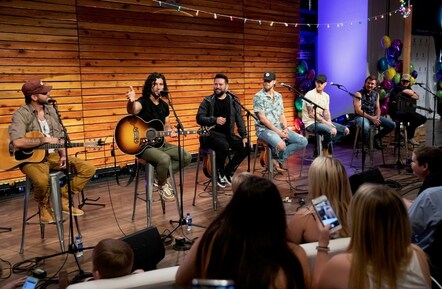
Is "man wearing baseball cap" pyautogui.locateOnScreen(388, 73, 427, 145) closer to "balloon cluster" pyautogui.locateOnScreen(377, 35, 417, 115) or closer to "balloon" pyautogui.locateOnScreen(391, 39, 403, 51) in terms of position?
"balloon cluster" pyautogui.locateOnScreen(377, 35, 417, 115)

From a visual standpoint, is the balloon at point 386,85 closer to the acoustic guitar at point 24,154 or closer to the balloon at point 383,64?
the balloon at point 383,64

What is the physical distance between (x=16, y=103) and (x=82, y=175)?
202 centimetres

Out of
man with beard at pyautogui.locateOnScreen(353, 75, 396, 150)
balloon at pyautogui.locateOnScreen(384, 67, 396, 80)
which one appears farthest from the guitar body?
balloon at pyautogui.locateOnScreen(384, 67, 396, 80)

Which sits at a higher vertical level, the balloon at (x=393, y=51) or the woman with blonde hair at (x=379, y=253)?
the balloon at (x=393, y=51)

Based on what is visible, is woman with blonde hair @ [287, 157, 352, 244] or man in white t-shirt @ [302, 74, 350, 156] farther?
man in white t-shirt @ [302, 74, 350, 156]

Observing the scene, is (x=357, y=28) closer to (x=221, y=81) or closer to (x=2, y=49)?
(x=221, y=81)

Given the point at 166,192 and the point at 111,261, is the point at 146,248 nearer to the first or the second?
the point at 111,261

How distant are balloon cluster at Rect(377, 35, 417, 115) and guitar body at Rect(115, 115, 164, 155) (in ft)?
19.8

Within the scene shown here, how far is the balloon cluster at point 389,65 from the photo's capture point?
31.1 ft

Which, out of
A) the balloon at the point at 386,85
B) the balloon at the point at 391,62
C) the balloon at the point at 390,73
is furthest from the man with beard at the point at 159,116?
the balloon at the point at 391,62

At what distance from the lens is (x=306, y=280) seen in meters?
1.82

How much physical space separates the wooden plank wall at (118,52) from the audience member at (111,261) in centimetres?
424

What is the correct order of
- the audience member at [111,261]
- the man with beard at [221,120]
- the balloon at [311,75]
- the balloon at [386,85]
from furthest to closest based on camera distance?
the balloon at [311,75] → the balloon at [386,85] → the man with beard at [221,120] → the audience member at [111,261]

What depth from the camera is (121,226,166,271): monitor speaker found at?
10.2 ft
